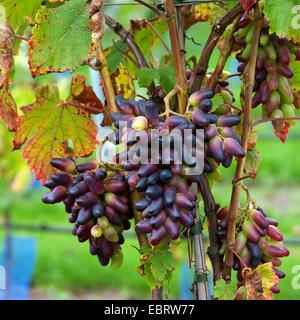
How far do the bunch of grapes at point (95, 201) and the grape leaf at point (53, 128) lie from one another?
0.44 feet

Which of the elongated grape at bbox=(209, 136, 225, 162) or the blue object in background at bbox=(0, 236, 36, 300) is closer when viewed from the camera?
A: the elongated grape at bbox=(209, 136, 225, 162)

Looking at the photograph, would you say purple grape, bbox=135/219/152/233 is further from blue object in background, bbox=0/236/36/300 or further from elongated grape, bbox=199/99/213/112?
blue object in background, bbox=0/236/36/300

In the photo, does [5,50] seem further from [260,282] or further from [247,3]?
[260,282]

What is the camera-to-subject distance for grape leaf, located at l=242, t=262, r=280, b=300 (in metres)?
0.72

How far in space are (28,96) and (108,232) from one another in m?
1.34

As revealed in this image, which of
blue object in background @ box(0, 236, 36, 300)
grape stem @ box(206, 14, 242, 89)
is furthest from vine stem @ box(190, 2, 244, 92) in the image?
blue object in background @ box(0, 236, 36, 300)

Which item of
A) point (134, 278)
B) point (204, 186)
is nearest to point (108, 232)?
point (204, 186)

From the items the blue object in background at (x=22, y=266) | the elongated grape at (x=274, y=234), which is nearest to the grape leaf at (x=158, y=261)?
the elongated grape at (x=274, y=234)

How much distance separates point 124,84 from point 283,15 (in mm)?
308

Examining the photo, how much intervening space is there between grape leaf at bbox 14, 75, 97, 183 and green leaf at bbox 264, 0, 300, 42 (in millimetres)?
363

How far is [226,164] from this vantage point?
69cm

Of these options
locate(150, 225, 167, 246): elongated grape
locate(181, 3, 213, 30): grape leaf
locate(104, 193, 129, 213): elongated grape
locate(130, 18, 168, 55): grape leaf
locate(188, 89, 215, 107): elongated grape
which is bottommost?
locate(150, 225, 167, 246): elongated grape
